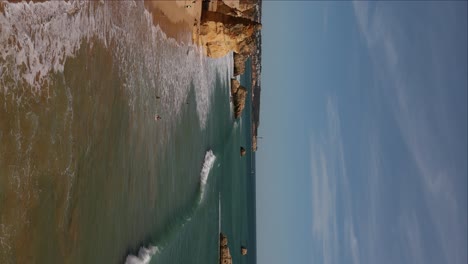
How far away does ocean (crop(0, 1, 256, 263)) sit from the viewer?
12281mm

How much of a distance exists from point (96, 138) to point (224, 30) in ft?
66.2

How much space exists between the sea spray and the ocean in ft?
0.37

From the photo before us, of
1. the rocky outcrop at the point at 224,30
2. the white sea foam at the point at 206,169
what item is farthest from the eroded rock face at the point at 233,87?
the rocky outcrop at the point at 224,30

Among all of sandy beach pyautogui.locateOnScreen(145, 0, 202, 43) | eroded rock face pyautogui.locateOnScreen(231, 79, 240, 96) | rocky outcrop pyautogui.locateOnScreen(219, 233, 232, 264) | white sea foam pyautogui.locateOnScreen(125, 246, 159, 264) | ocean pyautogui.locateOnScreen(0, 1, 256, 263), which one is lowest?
rocky outcrop pyautogui.locateOnScreen(219, 233, 232, 264)

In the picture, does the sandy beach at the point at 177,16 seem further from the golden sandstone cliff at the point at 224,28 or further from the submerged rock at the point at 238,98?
the submerged rock at the point at 238,98

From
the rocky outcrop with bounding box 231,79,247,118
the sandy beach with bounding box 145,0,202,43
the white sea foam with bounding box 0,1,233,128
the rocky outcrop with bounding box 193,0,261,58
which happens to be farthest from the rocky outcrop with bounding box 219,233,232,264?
the rocky outcrop with bounding box 231,79,247,118

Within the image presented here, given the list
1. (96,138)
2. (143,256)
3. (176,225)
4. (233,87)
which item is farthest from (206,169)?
(96,138)

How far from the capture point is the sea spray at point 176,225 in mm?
20691

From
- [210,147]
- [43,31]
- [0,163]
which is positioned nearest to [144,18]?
[43,31]

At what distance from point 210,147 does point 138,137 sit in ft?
68.2

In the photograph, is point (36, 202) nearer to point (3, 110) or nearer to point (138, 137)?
point (3, 110)

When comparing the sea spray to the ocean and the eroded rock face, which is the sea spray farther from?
the eroded rock face

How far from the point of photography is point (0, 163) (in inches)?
447

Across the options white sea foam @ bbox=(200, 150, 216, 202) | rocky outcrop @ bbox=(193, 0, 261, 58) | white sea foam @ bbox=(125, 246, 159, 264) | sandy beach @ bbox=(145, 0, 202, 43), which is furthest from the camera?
white sea foam @ bbox=(200, 150, 216, 202)
